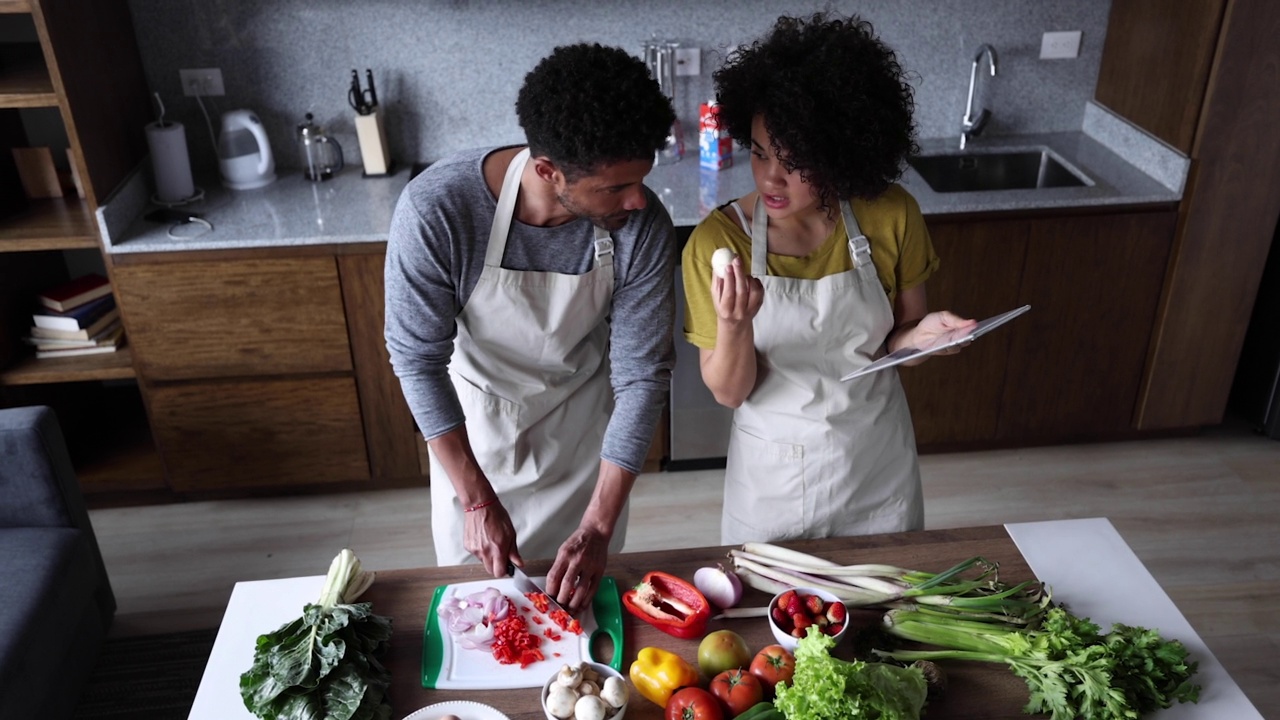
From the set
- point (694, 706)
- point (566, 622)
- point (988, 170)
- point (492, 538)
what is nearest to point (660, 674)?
point (694, 706)

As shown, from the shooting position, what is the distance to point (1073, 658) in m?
1.35

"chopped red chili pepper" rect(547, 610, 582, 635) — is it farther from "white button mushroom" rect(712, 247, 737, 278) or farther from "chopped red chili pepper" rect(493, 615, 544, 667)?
"white button mushroom" rect(712, 247, 737, 278)

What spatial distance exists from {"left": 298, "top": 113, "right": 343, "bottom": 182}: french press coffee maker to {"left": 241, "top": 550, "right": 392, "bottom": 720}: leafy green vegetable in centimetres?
194

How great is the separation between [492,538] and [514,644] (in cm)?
23

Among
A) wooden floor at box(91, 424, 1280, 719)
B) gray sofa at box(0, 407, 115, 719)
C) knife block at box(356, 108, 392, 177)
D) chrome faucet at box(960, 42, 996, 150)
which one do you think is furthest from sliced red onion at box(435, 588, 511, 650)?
chrome faucet at box(960, 42, 996, 150)

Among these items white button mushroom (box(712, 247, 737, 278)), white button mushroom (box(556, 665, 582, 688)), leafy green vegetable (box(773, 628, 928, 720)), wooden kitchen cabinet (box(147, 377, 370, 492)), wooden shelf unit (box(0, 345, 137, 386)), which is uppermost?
white button mushroom (box(712, 247, 737, 278))

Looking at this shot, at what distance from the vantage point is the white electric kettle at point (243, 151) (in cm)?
300

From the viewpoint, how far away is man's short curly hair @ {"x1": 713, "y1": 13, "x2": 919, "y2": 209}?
153 cm

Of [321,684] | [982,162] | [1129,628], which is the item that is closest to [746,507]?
[1129,628]

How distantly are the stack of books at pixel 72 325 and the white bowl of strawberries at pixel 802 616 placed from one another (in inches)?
90.5

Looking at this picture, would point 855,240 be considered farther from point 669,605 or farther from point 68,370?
point 68,370

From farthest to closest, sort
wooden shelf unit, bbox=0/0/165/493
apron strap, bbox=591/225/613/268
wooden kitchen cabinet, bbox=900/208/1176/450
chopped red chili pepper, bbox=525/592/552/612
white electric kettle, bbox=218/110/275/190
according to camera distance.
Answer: white electric kettle, bbox=218/110/275/190 < wooden kitchen cabinet, bbox=900/208/1176/450 < wooden shelf unit, bbox=0/0/165/493 < apron strap, bbox=591/225/613/268 < chopped red chili pepper, bbox=525/592/552/612

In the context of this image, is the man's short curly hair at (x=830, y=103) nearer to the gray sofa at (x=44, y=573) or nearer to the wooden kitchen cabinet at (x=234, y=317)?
the wooden kitchen cabinet at (x=234, y=317)

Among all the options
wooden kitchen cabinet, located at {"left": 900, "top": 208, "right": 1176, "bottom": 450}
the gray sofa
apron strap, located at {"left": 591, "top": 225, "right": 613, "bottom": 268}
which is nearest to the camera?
apron strap, located at {"left": 591, "top": 225, "right": 613, "bottom": 268}
